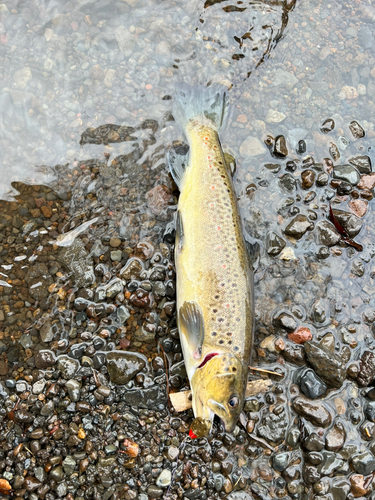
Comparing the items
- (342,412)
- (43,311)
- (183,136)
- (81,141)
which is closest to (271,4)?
(183,136)

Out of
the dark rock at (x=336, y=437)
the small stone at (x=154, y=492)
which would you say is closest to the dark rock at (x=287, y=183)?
the dark rock at (x=336, y=437)

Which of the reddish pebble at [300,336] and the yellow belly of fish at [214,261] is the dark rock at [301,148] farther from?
the reddish pebble at [300,336]

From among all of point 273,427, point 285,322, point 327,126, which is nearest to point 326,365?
point 285,322

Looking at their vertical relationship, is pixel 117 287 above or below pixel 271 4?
below

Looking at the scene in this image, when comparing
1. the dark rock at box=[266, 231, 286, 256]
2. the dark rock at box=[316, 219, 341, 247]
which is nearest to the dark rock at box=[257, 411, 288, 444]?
the dark rock at box=[266, 231, 286, 256]

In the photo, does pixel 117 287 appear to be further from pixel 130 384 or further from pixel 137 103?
pixel 137 103

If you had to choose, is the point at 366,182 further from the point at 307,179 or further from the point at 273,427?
the point at 273,427

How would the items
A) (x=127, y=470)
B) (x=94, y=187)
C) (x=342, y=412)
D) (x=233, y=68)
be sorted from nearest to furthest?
(x=127, y=470)
(x=342, y=412)
(x=94, y=187)
(x=233, y=68)
